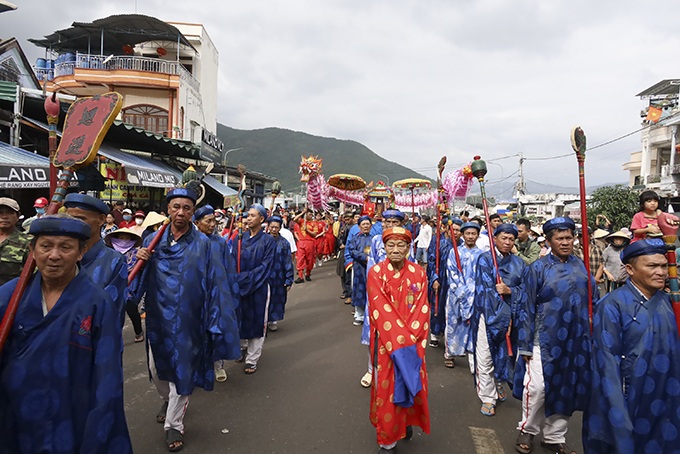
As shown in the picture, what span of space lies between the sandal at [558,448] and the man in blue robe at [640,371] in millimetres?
1080

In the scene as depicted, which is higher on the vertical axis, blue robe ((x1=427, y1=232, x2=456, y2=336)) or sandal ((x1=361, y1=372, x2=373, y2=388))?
blue robe ((x1=427, y1=232, x2=456, y2=336))

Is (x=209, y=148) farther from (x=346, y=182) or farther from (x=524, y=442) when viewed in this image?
(x=524, y=442)

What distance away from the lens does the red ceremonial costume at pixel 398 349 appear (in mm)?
2900

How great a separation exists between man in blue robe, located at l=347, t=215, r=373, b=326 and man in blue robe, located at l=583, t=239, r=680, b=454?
455cm

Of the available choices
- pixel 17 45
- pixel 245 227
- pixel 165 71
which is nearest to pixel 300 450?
pixel 245 227

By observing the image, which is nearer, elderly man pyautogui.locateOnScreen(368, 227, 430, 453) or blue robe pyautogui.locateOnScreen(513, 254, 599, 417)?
elderly man pyautogui.locateOnScreen(368, 227, 430, 453)

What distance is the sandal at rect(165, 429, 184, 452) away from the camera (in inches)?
119

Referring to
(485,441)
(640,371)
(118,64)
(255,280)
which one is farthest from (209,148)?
(640,371)

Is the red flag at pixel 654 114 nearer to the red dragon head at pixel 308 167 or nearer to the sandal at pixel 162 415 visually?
the red dragon head at pixel 308 167

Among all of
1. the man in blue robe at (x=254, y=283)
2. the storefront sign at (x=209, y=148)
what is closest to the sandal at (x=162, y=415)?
the man in blue robe at (x=254, y=283)

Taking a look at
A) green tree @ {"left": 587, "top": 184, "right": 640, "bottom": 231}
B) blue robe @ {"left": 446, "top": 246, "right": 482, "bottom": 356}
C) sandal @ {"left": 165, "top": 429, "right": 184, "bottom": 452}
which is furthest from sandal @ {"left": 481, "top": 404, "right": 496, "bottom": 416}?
green tree @ {"left": 587, "top": 184, "right": 640, "bottom": 231}

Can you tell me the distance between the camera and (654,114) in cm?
2555

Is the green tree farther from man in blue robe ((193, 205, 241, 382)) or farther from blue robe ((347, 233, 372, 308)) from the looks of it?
man in blue robe ((193, 205, 241, 382))

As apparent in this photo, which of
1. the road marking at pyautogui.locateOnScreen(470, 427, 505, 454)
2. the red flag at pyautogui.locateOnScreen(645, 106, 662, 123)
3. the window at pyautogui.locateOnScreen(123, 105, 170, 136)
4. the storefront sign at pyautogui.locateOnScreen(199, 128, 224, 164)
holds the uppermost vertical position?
the red flag at pyautogui.locateOnScreen(645, 106, 662, 123)
